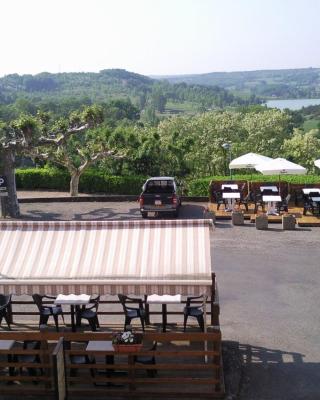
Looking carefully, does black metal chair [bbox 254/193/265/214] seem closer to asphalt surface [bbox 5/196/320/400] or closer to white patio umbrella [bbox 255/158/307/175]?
white patio umbrella [bbox 255/158/307/175]

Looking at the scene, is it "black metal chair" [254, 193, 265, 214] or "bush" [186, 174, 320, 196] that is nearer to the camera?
"black metal chair" [254, 193, 265, 214]

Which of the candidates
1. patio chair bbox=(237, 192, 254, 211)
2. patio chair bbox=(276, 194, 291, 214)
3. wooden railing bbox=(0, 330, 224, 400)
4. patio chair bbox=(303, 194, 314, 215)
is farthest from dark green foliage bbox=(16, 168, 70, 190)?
wooden railing bbox=(0, 330, 224, 400)

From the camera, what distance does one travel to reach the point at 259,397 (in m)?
8.97

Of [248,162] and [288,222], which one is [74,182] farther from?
[288,222]

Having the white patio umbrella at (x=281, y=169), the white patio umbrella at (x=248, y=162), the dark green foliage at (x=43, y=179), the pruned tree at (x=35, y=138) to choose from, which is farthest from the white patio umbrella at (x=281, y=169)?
the dark green foliage at (x=43, y=179)

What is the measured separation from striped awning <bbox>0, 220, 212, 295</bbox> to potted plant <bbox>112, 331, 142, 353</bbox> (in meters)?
0.71

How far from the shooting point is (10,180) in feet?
73.7

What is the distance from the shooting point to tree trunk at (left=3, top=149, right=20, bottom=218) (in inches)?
878

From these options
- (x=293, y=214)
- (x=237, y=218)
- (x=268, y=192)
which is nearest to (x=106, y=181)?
(x=268, y=192)

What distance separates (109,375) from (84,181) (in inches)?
803

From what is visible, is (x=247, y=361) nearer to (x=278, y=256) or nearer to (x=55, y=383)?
(x=55, y=383)

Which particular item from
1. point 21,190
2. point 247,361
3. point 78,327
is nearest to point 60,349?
point 78,327

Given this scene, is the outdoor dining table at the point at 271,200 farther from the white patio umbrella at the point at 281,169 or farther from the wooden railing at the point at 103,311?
the wooden railing at the point at 103,311

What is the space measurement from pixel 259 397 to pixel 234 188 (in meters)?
14.9
